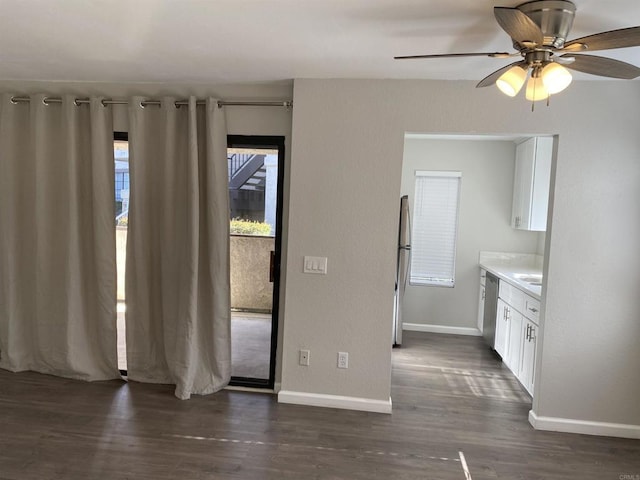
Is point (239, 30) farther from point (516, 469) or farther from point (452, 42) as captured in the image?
point (516, 469)

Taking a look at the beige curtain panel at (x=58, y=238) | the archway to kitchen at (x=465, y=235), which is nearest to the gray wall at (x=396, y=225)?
the beige curtain panel at (x=58, y=238)

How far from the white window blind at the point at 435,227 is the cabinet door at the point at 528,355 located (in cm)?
194

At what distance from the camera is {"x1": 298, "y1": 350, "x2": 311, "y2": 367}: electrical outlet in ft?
11.2

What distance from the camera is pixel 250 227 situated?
3.72 m

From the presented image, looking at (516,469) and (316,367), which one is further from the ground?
(316,367)

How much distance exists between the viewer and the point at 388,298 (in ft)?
10.9

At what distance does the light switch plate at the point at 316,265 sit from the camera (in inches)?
132

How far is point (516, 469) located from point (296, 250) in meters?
1.99

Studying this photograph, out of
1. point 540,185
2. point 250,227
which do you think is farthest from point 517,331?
point 250,227

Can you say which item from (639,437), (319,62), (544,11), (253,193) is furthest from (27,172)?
(639,437)

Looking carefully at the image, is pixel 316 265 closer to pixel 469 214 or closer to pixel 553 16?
pixel 553 16

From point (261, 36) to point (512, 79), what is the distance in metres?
1.34

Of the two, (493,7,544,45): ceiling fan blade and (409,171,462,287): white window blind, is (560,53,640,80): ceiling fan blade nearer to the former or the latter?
(493,7,544,45): ceiling fan blade

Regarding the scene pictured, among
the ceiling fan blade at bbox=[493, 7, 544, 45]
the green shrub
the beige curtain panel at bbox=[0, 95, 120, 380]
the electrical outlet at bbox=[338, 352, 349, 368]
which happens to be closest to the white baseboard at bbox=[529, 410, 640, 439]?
the electrical outlet at bbox=[338, 352, 349, 368]
